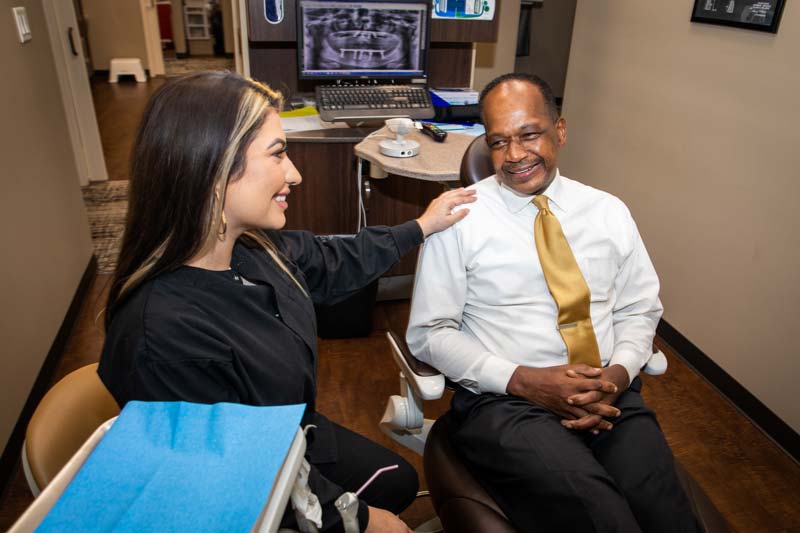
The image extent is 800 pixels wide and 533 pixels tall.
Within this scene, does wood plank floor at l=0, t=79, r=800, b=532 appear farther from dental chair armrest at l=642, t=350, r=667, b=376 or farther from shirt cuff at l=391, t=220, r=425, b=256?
shirt cuff at l=391, t=220, r=425, b=256

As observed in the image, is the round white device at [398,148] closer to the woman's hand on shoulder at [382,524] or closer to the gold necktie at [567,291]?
the gold necktie at [567,291]

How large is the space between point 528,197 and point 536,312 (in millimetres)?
293

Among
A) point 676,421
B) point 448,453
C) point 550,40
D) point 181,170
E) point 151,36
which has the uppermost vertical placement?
point 181,170

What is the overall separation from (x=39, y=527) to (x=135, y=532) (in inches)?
3.1

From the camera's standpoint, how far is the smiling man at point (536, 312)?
1.27 m

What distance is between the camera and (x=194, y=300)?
100 centimetres

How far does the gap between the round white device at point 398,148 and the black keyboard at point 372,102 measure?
461 mm

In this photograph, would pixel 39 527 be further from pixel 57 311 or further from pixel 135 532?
pixel 57 311

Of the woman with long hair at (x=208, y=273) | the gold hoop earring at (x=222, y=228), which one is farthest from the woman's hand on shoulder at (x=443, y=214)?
the gold hoop earring at (x=222, y=228)

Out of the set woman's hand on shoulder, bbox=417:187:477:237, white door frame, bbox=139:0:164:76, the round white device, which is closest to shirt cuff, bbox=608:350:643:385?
woman's hand on shoulder, bbox=417:187:477:237

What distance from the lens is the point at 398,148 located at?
6.50 feet

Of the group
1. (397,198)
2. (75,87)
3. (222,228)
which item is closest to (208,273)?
(222,228)

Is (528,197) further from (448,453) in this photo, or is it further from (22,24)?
(22,24)

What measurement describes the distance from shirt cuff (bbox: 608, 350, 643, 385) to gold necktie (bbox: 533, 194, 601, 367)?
0.05 meters
